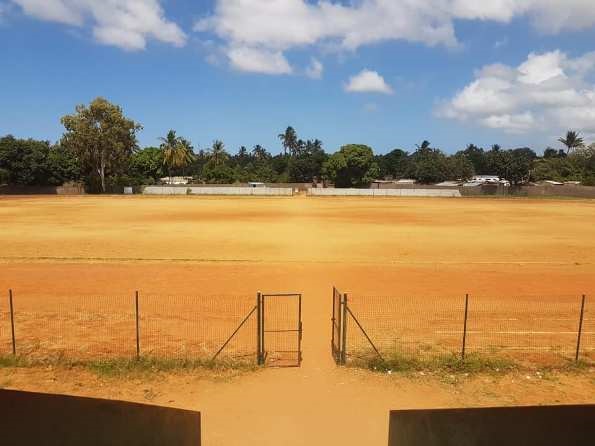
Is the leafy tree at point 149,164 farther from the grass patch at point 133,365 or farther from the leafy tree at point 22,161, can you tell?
the grass patch at point 133,365

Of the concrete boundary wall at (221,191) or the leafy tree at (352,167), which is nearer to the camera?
the concrete boundary wall at (221,191)

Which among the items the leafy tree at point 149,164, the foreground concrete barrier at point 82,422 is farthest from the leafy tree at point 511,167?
the foreground concrete barrier at point 82,422

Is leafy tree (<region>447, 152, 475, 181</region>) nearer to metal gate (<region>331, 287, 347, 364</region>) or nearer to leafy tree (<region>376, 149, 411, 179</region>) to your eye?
leafy tree (<region>376, 149, 411, 179</region>)

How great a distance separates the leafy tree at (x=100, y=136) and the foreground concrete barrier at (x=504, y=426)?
335 ft

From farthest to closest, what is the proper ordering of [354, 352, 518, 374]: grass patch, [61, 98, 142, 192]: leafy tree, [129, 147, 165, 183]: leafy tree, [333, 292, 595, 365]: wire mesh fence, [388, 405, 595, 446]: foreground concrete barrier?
[129, 147, 165, 183]: leafy tree
[61, 98, 142, 192]: leafy tree
[333, 292, 595, 365]: wire mesh fence
[354, 352, 518, 374]: grass patch
[388, 405, 595, 446]: foreground concrete barrier

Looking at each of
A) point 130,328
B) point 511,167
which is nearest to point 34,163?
point 130,328

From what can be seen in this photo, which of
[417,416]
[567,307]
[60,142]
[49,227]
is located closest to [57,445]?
[417,416]

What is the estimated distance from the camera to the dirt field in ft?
34.3

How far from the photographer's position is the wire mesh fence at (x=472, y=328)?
13.6 metres

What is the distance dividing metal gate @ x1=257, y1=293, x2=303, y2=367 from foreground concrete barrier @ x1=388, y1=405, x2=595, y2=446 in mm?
8009

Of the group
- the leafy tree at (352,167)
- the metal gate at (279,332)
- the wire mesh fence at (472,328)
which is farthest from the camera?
the leafy tree at (352,167)

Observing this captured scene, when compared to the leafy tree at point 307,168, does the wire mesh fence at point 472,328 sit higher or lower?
lower

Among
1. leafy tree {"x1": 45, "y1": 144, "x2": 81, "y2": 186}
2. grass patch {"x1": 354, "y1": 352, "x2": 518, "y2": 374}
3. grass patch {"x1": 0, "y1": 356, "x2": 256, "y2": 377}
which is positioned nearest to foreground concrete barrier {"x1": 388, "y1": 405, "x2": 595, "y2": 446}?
grass patch {"x1": 354, "y1": 352, "x2": 518, "y2": 374}

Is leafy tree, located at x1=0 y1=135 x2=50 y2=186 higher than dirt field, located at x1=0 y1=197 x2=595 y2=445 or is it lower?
higher
